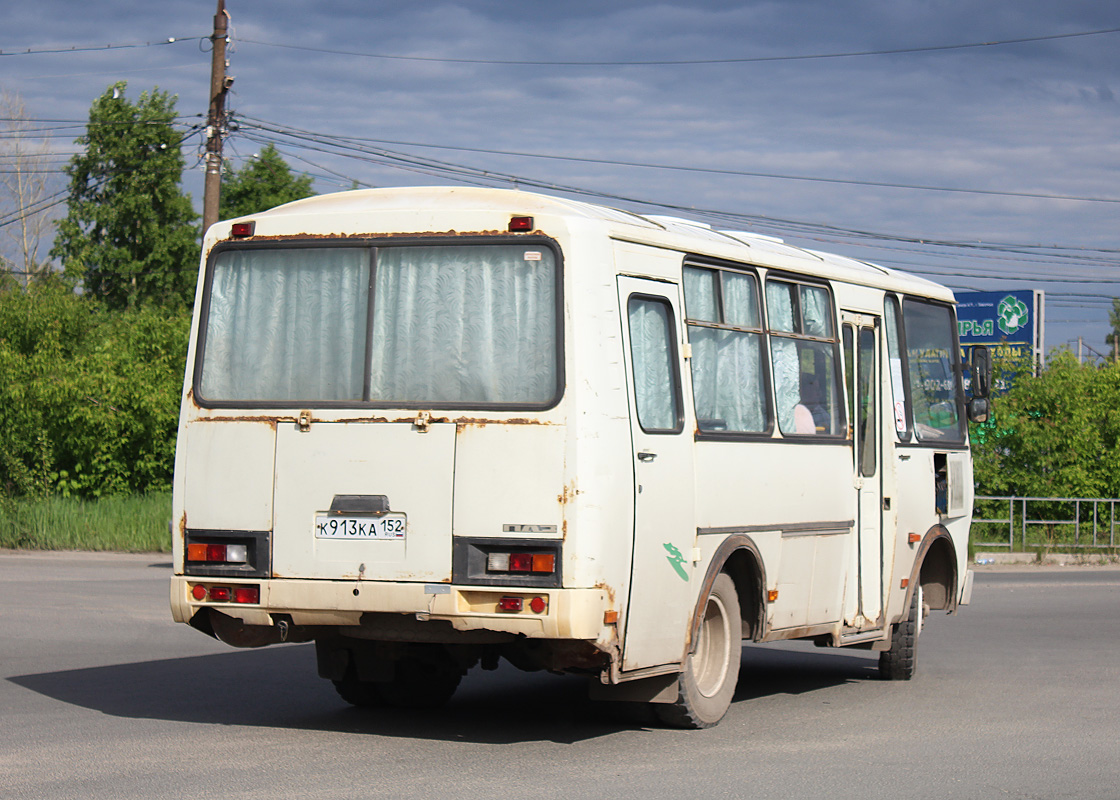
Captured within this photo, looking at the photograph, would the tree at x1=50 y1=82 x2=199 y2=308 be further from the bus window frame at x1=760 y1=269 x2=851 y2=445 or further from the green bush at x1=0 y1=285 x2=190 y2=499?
the bus window frame at x1=760 y1=269 x2=851 y2=445

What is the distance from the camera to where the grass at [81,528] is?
2589 centimetres

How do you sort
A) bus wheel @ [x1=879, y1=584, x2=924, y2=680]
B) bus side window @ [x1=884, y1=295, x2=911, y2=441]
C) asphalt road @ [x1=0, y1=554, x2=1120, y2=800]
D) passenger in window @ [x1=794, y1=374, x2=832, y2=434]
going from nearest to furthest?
asphalt road @ [x1=0, y1=554, x2=1120, y2=800] → passenger in window @ [x1=794, y1=374, x2=832, y2=434] → bus side window @ [x1=884, y1=295, x2=911, y2=441] → bus wheel @ [x1=879, y1=584, x2=924, y2=680]

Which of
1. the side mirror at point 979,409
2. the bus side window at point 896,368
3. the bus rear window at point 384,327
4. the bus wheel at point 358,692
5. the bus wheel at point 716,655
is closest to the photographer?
the bus rear window at point 384,327

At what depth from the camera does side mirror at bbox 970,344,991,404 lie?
41.8 ft

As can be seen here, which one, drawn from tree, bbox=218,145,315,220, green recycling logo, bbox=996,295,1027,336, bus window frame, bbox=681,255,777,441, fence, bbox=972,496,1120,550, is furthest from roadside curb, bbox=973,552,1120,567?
tree, bbox=218,145,315,220

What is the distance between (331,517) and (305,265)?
4.67 ft

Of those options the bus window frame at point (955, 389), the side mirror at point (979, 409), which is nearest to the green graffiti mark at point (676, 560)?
the bus window frame at point (955, 389)

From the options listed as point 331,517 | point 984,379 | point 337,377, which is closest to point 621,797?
point 331,517

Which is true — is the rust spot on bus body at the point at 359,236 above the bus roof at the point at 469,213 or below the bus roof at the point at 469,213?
below

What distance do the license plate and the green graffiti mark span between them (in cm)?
144

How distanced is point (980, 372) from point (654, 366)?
18.0 ft

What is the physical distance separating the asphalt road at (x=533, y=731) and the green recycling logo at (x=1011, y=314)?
3150 centimetres

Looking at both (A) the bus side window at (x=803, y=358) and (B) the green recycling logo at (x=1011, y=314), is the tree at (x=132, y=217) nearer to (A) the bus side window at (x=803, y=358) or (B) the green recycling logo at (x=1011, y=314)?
(B) the green recycling logo at (x=1011, y=314)

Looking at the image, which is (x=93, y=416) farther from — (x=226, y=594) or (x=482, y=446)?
(x=482, y=446)
